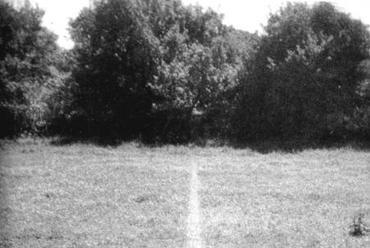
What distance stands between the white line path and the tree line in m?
8.88

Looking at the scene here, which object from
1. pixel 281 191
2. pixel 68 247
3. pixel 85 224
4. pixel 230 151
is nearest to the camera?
pixel 68 247

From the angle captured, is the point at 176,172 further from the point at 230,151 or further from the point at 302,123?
the point at 302,123

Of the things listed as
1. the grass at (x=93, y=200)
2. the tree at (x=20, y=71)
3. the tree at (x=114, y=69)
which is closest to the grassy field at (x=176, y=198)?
the grass at (x=93, y=200)

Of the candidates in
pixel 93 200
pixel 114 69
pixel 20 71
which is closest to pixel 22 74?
pixel 20 71

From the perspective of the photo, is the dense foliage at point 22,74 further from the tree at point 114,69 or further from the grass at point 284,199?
the grass at point 284,199

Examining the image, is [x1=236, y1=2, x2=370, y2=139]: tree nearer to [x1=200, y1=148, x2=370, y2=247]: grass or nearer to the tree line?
the tree line

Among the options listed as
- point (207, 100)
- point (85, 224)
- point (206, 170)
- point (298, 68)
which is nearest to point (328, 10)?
point (298, 68)

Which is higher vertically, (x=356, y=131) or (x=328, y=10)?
(x=328, y=10)

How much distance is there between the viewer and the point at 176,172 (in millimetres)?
13555

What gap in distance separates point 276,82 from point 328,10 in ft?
13.7

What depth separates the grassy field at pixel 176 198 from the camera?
782cm

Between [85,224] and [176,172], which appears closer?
[85,224]

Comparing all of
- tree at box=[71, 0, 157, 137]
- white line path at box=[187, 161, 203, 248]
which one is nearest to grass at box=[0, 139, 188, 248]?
white line path at box=[187, 161, 203, 248]

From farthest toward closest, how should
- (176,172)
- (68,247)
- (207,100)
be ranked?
(207,100), (176,172), (68,247)
